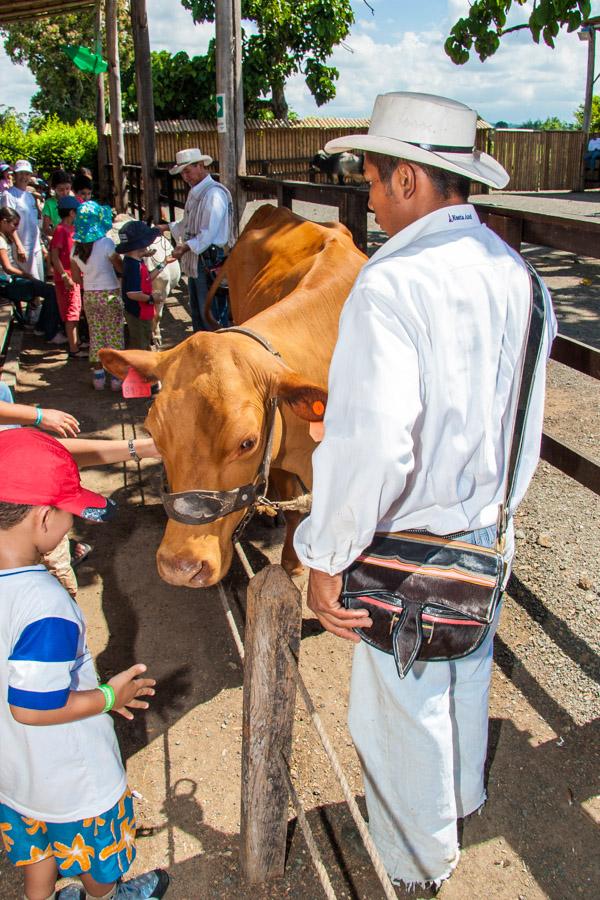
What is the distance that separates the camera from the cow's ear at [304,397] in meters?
2.61

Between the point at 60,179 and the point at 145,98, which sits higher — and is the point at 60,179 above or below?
below

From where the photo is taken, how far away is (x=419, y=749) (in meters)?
1.95

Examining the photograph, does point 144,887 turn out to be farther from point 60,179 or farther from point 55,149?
point 55,149

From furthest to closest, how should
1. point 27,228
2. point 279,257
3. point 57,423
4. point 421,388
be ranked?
point 27,228 < point 279,257 < point 57,423 < point 421,388

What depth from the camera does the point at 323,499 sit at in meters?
1.62

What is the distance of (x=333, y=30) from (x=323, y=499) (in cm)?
3269

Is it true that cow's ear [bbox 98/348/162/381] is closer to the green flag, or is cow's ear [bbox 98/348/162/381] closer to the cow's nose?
the cow's nose

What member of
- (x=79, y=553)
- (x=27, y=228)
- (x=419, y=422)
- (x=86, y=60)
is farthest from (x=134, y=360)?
(x=86, y=60)

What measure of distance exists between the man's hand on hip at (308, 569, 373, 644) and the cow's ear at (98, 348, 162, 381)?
144 centimetres

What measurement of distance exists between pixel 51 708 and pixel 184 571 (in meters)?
0.72

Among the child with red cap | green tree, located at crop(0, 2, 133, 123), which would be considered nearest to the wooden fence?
green tree, located at crop(0, 2, 133, 123)

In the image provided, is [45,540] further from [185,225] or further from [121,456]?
[185,225]

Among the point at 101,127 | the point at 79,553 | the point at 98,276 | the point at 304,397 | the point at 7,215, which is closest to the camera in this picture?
the point at 304,397

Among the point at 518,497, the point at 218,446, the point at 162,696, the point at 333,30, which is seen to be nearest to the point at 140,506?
the point at 162,696
